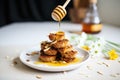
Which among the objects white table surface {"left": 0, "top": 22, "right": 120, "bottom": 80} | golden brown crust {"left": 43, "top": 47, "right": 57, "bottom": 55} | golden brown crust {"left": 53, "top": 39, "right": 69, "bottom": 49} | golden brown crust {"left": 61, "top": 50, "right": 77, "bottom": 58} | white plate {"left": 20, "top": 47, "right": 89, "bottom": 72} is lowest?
white table surface {"left": 0, "top": 22, "right": 120, "bottom": 80}

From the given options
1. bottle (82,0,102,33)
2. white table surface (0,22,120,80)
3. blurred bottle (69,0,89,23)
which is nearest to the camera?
white table surface (0,22,120,80)

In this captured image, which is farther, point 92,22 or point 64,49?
point 92,22

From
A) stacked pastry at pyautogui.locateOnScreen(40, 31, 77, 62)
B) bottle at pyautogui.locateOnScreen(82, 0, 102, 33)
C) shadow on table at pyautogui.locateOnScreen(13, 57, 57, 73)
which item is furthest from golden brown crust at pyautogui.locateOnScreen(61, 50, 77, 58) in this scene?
bottle at pyautogui.locateOnScreen(82, 0, 102, 33)

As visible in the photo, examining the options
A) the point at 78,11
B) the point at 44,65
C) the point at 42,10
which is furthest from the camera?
the point at 42,10

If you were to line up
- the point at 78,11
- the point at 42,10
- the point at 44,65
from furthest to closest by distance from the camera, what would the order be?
the point at 42,10 → the point at 78,11 → the point at 44,65

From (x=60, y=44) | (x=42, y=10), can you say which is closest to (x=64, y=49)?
(x=60, y=44)

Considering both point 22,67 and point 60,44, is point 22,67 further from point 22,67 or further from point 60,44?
point 60,44

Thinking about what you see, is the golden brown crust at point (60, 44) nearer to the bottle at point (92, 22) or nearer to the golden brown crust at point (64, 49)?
the golden brown crust at point (64, 49)

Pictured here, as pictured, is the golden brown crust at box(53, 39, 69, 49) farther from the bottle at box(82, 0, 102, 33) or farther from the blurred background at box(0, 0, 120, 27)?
the blurred background at box(0, 0, 120, 27)
